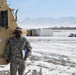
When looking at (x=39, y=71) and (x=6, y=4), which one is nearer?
(x=6, y=4)

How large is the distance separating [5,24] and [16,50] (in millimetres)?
757

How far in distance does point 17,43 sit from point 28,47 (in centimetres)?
33

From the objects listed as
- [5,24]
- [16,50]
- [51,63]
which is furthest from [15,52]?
[51,63]

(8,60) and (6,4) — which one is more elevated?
(6,4)

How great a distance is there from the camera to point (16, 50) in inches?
287

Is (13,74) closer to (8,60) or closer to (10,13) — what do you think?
(8,60)

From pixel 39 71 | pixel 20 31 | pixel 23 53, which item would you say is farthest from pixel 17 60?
pixel 39 71

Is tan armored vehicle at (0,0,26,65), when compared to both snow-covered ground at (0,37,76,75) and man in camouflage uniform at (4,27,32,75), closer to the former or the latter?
man in camouflage uniform at (4,27,32,75)

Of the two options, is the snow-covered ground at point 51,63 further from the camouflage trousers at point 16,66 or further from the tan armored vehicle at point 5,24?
the tan armored vehicle at point 5,24

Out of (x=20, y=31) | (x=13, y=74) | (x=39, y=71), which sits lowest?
(x=39, y=71)

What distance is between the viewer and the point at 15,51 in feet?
23.9

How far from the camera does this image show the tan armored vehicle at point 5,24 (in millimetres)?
7512

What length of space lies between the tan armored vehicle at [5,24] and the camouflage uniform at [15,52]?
0.28 m

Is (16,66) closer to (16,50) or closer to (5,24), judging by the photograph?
(16,50)
